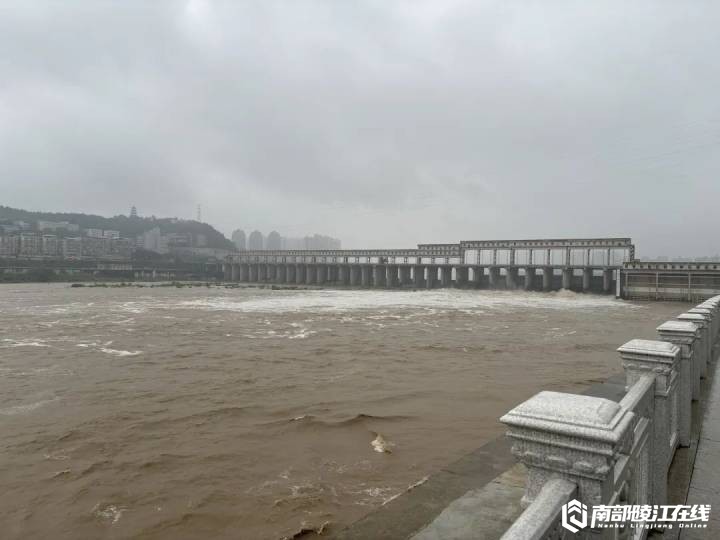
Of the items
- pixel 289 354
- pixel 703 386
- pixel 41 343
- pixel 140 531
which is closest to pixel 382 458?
pixel 140 531

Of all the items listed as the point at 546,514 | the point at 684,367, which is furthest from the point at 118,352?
the point at 546,514

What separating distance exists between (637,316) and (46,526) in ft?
109

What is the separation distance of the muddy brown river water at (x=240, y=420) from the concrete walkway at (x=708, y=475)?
317 centimetres

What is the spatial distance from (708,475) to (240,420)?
705 cm

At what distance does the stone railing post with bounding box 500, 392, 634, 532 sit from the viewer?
1.95 meters

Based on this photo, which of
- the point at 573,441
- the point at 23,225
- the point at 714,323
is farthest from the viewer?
the point at 23,225

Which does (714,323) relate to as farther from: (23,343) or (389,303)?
(389,303)

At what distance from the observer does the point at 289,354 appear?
1551 centimetres

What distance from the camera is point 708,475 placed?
419 cm

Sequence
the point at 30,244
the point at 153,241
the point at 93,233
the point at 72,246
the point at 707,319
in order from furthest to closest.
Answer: the point at 153,241 → the point at 93,233 → the point at 72,246 → the point at 30,244 → the point at 707,319

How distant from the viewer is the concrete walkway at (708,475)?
3.29 meters

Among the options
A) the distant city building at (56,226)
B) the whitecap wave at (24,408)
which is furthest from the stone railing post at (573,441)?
the distant city building at (56,226)

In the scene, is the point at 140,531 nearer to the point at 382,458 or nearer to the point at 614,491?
the point at 382,458

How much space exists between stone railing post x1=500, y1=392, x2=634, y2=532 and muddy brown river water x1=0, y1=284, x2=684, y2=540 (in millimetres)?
3857
